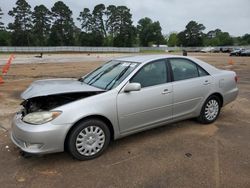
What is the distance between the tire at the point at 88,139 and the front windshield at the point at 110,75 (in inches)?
26.2

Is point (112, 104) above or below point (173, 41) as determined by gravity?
below

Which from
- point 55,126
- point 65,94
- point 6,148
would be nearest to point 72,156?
point 55,126

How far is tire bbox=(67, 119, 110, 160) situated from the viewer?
3586 millimetres

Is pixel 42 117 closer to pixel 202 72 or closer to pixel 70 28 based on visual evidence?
pixel 202 72

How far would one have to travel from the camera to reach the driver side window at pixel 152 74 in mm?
4180

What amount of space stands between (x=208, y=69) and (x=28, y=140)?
3.65 m

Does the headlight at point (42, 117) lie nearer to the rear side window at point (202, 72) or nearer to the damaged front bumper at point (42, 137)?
the damaged front bumper at point (42, 137)

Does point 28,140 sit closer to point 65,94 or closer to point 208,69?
point 65,94

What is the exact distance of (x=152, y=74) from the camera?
14.3 ft

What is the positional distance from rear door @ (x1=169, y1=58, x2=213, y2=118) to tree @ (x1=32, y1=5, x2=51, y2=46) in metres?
78.9

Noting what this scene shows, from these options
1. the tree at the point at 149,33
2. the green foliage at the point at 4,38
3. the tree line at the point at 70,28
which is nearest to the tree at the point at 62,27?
the tree line at the point at 70,28

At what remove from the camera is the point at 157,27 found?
102188 mm

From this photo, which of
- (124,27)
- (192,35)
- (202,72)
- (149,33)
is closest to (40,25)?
(124,27)

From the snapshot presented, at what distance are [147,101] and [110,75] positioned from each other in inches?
31.7
